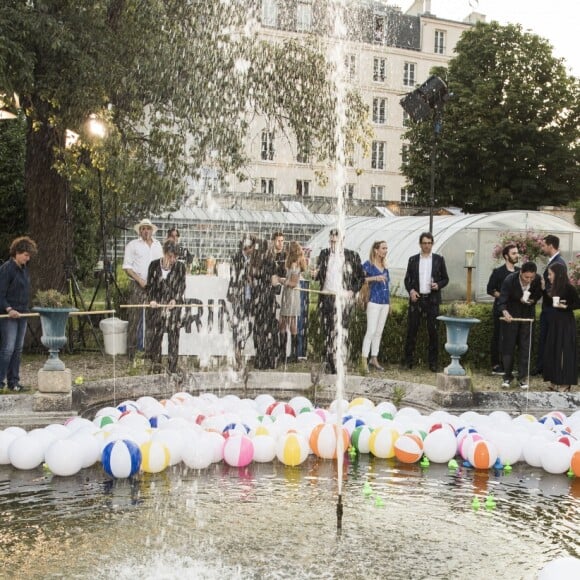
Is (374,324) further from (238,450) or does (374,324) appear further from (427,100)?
(427,100)

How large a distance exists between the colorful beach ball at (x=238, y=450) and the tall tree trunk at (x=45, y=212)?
6968mm

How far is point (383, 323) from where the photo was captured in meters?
10.5

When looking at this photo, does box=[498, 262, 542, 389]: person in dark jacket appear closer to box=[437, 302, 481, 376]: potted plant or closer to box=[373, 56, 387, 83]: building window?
box=[437, 302, 481, 376]: potted plant

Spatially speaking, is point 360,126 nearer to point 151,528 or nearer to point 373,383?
point 373,383

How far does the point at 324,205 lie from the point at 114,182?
87.2 ft

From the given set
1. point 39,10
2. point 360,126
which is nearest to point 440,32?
point 360,126

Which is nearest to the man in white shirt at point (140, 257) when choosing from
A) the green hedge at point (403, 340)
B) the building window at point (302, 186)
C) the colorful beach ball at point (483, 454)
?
the green hedge at point (403, 340)

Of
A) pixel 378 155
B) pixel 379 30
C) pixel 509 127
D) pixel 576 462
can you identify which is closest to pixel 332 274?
pixel 576 462

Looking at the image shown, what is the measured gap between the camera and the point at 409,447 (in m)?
6.52

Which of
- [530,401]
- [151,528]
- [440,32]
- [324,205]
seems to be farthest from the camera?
[440,32]

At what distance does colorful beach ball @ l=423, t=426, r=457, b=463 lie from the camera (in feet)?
21.4

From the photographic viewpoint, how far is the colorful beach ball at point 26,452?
6.05m

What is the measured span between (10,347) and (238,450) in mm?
3481

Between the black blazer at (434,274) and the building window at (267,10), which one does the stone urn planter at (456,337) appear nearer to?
the black blazer at (434,274)
